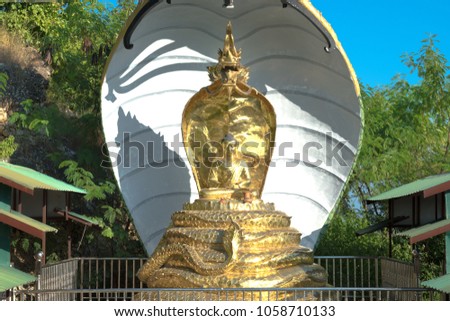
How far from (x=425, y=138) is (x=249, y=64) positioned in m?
5.64

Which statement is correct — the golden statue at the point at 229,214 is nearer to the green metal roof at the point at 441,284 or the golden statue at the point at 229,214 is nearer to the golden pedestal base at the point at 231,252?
the golden pedestal base at the point at 231,252

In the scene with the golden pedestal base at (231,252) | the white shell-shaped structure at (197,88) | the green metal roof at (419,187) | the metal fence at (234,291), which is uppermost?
the white shell-shaped structure at (197,88)

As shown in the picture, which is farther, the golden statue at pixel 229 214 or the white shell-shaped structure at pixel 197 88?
the white shell-shaped structure at pixel 197 88

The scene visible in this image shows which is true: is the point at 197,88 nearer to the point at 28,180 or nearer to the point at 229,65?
the point at 229,65

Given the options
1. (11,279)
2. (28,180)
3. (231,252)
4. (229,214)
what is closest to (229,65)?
(229,214)

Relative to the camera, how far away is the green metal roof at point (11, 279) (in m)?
6.46

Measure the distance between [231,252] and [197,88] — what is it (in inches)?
135

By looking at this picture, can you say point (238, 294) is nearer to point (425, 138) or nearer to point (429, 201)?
point (429, 201)

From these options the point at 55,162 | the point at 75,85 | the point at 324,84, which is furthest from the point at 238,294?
the point at 75,85

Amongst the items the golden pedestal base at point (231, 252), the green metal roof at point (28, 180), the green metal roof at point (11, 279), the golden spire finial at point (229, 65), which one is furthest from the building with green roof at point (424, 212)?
the green metal roof at point (28, 180)

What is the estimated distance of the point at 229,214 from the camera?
802cm

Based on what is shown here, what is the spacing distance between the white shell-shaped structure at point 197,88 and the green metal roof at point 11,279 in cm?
274

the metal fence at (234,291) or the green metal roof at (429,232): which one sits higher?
the green metal roof at (429,232)

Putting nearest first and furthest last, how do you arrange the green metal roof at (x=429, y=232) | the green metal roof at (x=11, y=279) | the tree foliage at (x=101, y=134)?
the green metal roof at (x=11, y=279) → the green metal roof at (x=429, y=232) → the tree foliage at (x=101, y=134)
